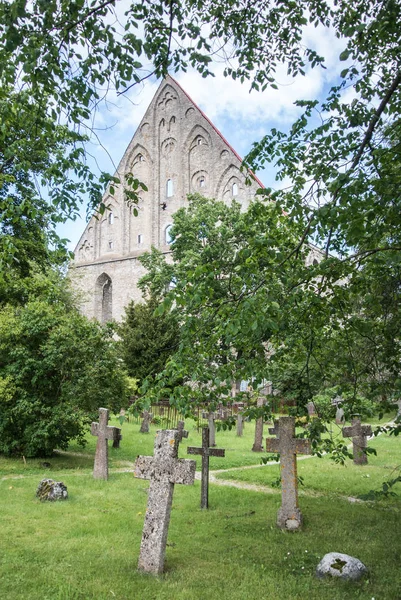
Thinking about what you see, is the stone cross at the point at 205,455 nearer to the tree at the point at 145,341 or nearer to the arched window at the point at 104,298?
the tree at the point at 145,341

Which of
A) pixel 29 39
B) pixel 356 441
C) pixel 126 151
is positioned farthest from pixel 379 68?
pixel 126 151

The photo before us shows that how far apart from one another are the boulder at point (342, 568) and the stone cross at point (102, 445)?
232 inches

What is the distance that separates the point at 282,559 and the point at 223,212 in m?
20.5

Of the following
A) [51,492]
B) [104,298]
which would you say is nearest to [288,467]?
[51,492]

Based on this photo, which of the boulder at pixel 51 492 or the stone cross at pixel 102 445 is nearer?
the boulder at pixel 51 492

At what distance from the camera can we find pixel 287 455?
686 cm

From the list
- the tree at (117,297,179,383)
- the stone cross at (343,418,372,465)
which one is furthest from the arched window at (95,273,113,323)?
the stone cross at (343,418,372,465)

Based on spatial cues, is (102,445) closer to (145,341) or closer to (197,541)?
(197,541)

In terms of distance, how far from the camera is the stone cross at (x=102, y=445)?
9.81m

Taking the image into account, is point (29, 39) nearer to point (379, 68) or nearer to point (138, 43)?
point (138, 43)

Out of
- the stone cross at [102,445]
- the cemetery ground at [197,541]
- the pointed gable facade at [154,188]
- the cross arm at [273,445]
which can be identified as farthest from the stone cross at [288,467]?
the pointed gable facade at [154,188]

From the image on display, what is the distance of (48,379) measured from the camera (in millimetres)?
11703

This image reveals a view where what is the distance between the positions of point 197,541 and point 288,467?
64.7 inches

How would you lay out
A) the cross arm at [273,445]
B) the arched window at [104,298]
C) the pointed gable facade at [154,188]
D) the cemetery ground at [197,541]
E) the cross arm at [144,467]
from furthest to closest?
the arched window at [104,298] < the pointed gable facade at [154,188] < the cross arm at [273,445] < the cross arm at [144,467] < the cemetery ground at [197,541]
